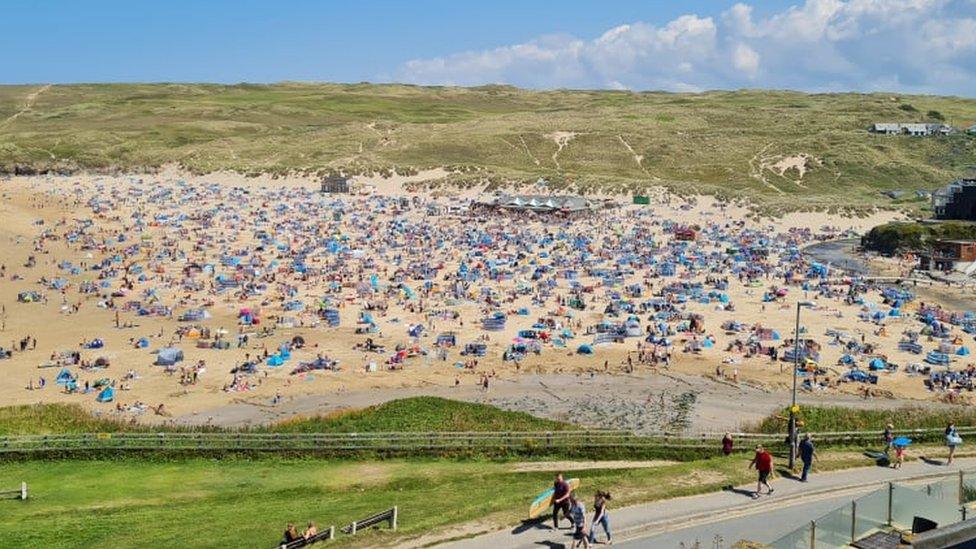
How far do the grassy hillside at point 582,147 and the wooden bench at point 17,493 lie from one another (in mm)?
76585

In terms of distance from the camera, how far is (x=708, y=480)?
1992 cm

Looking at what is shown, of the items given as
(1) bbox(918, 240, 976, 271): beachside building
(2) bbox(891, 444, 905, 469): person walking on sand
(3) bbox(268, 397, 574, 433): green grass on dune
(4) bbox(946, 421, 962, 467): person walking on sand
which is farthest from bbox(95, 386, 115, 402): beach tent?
(1) bbox(918, 240, 976, 271): beachside building

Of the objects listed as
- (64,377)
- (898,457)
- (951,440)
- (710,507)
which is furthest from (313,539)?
(64,377)

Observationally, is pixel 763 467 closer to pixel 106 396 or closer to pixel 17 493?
pixel 17 493

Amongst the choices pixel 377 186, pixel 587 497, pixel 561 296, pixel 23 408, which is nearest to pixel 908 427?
pixel 587 497

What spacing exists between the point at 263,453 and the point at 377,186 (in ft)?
253

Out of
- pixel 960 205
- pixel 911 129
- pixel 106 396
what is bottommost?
pixel 106 396

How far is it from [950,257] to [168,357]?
171ft

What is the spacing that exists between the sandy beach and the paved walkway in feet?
29.9

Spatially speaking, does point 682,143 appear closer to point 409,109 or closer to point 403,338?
point 409,109

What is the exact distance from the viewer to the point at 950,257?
202 feet

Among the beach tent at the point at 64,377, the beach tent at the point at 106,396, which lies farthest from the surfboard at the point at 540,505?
the beach tent at the point at 64,377

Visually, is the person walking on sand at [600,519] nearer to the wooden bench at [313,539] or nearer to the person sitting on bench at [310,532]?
the wooden bench at [313,539]

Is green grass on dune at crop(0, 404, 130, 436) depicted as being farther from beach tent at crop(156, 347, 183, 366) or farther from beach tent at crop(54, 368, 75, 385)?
→ beach tent at crop(156, 347, 183, 366)
